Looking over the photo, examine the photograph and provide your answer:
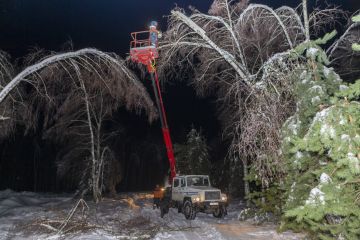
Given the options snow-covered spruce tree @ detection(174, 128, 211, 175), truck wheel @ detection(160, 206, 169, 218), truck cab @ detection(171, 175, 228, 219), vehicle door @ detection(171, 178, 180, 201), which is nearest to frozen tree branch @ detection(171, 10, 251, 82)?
truck cab @ detection(171, 175, 228, 219)

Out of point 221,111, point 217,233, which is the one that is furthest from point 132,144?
point 217,233

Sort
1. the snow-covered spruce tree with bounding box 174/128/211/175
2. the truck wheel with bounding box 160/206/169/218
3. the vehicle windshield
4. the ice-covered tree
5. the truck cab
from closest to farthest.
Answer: the ice-covered tree < the truck cab < the truck wheel with bounding box 160/206/169/218 < the vehicle windshield < the snow-covered spruce tree with bounding box 174/128/211/175

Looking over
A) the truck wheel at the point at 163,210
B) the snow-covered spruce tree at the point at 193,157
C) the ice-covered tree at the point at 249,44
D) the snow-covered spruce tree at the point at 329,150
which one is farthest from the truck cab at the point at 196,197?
the snow-covered spruce tree at the point at 193,157

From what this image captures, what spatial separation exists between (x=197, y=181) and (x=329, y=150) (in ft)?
49.5

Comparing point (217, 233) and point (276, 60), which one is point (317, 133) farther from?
point (217, 233)

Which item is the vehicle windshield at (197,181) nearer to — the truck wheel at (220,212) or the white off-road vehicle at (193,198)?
the white off-road vehicle at (193,198)

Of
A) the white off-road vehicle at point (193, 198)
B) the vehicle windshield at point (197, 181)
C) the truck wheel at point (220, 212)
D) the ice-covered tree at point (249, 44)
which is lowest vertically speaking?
the truck wheel at point (220, 212)

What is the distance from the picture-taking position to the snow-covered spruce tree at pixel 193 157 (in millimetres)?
45938

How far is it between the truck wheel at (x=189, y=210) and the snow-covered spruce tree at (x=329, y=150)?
10191 millimetres

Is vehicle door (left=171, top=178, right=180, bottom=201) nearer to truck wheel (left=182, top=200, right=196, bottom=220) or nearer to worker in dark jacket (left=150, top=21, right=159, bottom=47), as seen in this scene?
truck wheel (left=182, top=200, right=196, bottom=220)

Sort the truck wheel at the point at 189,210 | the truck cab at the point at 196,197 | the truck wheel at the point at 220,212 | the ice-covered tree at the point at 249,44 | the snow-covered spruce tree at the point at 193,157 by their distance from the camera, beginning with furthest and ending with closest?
1. the snow-covered spruce tree at the point at 193,157
2. the truck wheel at the point at 220,212
3. the truck cab at the point at 196,197
4. the truck wheel at the point at 189,210
5. the ice-covered tree at the point at 249,44

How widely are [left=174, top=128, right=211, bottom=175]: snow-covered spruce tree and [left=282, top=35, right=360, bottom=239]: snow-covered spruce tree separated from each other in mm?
34735

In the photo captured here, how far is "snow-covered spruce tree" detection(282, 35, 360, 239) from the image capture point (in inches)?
285

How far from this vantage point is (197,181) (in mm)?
22844
